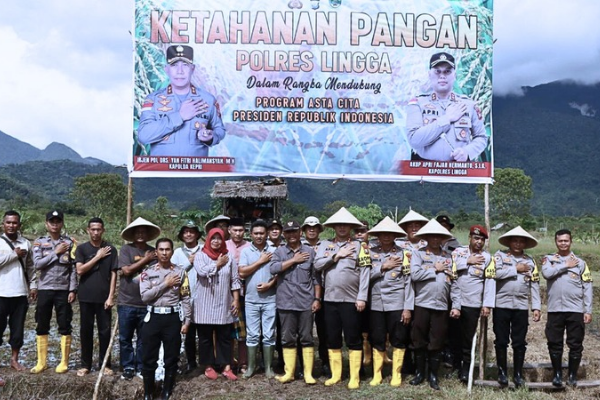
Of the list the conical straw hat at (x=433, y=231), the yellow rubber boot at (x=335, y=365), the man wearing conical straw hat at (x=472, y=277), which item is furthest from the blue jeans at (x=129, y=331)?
the man wearing conical straw hat at (x=472, y=277)

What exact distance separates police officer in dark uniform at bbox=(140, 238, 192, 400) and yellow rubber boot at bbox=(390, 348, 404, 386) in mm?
2124

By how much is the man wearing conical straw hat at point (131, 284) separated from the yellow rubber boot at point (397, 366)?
2513mm

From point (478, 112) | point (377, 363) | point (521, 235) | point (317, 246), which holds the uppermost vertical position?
point (478, 112)

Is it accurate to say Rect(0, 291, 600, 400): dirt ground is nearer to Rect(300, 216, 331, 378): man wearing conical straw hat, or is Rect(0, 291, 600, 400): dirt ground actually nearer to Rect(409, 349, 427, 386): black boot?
Rect(409, 349, 427, 386): black boot

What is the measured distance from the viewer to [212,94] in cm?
654

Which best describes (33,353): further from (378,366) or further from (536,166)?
(536,166)

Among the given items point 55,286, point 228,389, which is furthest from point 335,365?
point 55,286

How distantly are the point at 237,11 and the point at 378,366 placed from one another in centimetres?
426

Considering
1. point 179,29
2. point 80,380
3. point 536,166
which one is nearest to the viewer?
point 80,380

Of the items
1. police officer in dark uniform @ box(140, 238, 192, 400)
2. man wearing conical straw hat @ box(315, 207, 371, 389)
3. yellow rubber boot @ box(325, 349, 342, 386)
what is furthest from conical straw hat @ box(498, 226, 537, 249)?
police officer in dark uniform @ box(140, 238, 192, 400)

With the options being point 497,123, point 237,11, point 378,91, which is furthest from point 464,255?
point 497,123

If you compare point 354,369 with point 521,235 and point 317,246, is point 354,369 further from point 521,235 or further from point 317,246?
point 521,235

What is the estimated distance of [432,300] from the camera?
546 cm

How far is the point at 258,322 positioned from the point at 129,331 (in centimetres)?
129
